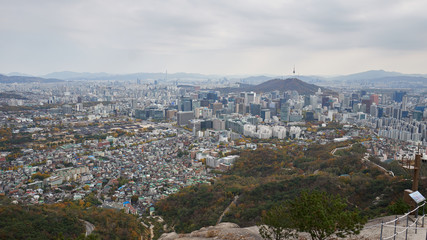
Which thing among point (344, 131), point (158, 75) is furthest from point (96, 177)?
point (158, 75)

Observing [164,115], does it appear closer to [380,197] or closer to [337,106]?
[337,106]

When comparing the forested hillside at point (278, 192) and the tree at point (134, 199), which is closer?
the forested hillside at point (278, 192)

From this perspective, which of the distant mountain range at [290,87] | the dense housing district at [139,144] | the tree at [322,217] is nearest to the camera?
the tree at [322,217]

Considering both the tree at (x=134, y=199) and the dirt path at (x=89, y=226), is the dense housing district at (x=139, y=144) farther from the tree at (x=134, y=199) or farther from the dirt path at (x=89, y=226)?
the dirt path at (x=89, y=226)

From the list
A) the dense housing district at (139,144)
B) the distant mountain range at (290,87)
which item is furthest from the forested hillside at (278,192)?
the distant mountain range at (290,87)

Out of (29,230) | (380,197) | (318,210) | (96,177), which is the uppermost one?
(318,210)

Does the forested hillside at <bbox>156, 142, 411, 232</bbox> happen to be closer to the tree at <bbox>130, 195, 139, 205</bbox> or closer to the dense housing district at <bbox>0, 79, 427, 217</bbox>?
the tree at <bbox>130, 195, 139, 205</bbox>

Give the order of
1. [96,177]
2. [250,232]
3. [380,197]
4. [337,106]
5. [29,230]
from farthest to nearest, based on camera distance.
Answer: [337,106]
[96,177]
[380,197]
[29,230]
[250,232]
